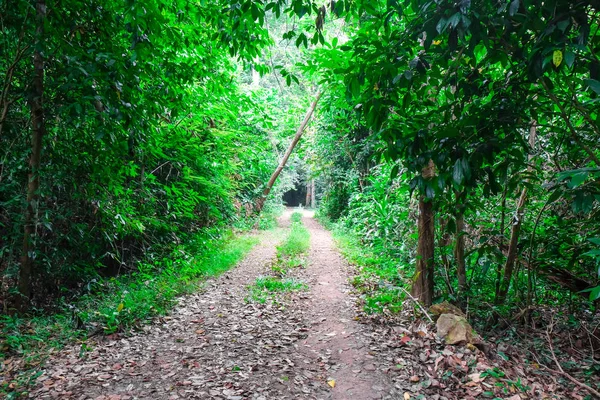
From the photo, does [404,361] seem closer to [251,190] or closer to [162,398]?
[162,398]

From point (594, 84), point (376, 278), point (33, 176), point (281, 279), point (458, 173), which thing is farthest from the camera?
point (281, 279)

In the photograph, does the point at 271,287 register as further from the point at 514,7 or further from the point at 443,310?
the point at 514,7


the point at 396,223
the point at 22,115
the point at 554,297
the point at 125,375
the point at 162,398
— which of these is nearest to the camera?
the point at 162,398

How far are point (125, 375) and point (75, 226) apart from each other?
2.57 meters

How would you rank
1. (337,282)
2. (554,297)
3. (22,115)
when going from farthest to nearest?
(337,282) → (554,297) → (22,115)

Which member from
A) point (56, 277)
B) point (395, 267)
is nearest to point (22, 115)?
point (56, 277)

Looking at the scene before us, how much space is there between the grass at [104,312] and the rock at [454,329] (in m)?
3.91

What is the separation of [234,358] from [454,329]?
2.61m

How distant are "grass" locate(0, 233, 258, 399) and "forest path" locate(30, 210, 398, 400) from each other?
7.8 inches

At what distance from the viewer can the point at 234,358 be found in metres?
3.98

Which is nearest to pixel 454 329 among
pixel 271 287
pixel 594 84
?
pixel 594 84

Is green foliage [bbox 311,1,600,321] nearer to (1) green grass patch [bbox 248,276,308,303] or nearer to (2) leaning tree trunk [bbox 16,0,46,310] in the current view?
(1) green grass patch [bbox 248,276,308,303]

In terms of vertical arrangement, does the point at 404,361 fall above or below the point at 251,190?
below

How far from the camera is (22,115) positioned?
4441mm
